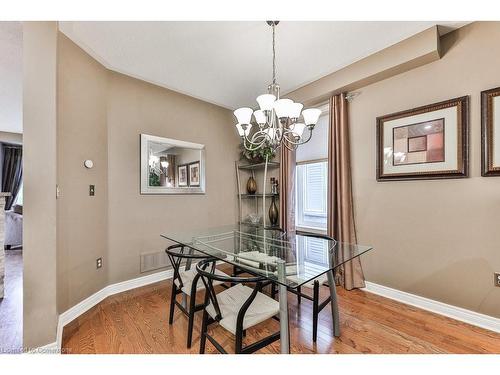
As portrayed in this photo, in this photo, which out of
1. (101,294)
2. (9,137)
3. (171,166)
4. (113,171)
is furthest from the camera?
(9,137)

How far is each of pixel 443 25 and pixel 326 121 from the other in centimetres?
138

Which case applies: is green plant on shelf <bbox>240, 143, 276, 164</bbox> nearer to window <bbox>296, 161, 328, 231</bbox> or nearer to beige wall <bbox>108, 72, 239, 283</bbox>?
beige wall <bbox>108, 72, 239, 283</bbox>

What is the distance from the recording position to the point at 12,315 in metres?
2.12

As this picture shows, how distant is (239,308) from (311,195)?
2.18 meters

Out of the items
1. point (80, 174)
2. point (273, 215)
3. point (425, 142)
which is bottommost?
point (273, 215)

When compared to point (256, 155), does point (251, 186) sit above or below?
below

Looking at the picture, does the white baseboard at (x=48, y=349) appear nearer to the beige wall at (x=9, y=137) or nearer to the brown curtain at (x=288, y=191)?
the brown curtain at (x=288, y=191)

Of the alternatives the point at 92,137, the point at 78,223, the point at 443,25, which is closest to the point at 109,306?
the point at 78,223

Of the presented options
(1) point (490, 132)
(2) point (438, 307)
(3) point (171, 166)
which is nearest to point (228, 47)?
Answer: (3) point (171, 166)

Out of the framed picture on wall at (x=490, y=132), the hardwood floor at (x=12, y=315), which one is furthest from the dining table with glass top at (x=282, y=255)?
the hardwood floor at (x=12, y=315)

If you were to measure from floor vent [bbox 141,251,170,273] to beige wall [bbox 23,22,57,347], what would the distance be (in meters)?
1.24

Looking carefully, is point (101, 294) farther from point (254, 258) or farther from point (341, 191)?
point (341, 191)

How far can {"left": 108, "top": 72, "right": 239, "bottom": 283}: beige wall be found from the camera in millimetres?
2629

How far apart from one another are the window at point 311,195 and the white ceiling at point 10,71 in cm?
338
